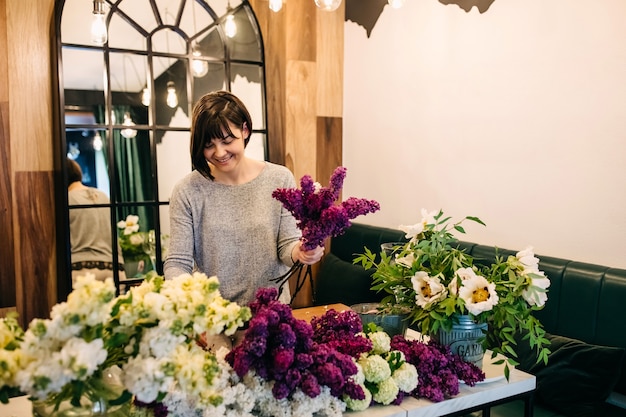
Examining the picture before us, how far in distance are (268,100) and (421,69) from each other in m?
0.99

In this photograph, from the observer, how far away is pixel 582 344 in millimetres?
1966

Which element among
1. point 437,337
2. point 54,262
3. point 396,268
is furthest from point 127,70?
point 437,337

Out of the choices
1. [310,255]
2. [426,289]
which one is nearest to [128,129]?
[310,255]

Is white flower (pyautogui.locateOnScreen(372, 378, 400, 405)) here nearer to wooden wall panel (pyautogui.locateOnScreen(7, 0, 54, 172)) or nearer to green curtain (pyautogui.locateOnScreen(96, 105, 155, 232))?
green curtain (pyautogui.locateOnScreen(96, 105, 155, 232))

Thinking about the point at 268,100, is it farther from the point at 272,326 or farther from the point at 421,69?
the point at 272,326

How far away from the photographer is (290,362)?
3.65 ft

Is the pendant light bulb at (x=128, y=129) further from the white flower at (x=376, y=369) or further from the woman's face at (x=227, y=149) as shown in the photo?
the white flower at (x=376, y=369)

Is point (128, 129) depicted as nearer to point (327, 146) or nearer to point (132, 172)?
point (132, 172)

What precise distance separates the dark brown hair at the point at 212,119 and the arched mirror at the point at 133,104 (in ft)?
4.74

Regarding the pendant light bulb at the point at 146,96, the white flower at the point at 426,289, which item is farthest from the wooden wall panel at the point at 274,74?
the white flower at the point at 426,289

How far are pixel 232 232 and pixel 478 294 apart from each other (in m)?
0.83

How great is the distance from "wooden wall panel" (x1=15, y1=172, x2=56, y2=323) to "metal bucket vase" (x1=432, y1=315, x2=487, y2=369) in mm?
2307

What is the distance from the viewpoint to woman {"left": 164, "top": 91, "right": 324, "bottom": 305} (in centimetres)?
178

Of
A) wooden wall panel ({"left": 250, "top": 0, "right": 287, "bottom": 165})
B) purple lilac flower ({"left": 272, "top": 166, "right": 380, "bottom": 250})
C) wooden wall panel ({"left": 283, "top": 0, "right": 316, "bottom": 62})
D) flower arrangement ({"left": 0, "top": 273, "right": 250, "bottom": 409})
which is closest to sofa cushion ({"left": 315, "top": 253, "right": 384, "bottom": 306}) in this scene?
wooden wall panel ({"left": 250, "top": 0, "right": 287, "bottom": 165})
